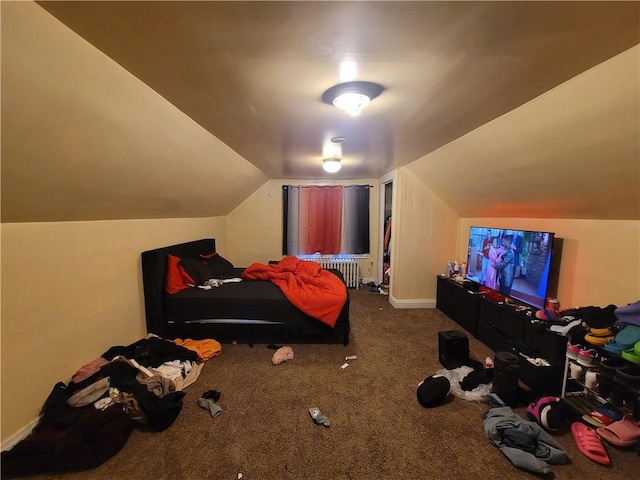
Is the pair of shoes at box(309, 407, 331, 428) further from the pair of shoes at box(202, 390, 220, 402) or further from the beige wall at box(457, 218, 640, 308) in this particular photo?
the beige wall at box(457, 218, 640, 308)

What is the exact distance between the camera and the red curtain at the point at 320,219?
5297mm

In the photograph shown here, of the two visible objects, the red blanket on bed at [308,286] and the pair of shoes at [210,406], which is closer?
the pair of shoes at [210,406]

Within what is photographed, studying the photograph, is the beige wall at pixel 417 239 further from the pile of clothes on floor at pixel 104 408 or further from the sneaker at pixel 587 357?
the pile of clothes on floor at pixel 104 408

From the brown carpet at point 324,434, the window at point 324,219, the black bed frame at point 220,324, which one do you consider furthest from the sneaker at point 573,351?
the window at point 324,219

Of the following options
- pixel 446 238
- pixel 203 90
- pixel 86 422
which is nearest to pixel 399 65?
pixel 203 90

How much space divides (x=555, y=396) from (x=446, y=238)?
2398 millimetres

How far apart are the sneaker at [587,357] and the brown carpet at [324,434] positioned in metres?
0.48

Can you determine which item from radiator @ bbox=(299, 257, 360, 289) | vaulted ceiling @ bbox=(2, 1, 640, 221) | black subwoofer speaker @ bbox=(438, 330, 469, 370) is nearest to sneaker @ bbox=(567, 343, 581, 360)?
black subwoofer speaker @ bbox=(438, 330, 469, 370)

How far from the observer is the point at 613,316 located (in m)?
2.01

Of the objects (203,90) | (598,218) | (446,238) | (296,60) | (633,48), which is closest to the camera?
(633,48)

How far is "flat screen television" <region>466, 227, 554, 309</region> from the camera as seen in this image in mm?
2533

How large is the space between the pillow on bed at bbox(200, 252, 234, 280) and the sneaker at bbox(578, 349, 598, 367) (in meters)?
3.79

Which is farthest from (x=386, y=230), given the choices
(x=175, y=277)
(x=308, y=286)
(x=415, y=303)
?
(x=175, y=277)

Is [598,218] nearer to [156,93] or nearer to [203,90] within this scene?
[203,90]
